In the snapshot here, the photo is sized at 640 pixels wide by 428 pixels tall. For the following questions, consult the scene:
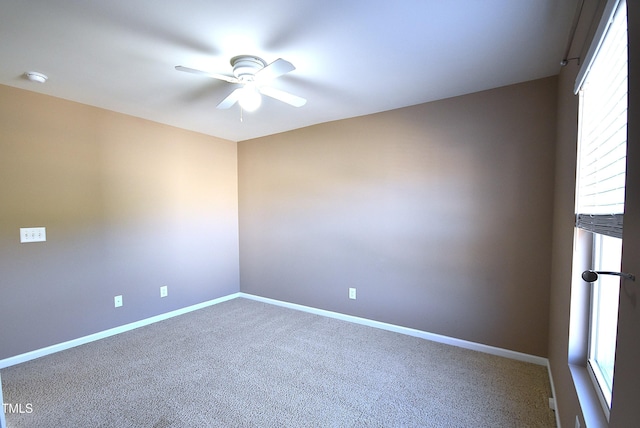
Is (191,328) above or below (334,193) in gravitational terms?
below

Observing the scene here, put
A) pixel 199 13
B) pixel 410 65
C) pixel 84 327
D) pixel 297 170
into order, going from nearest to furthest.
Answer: pixel 199 13, pixel 410 65, pixel 84 327, pixel 297 170

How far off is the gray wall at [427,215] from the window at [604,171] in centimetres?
101

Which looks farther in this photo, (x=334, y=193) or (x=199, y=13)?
(x=334, y=193)

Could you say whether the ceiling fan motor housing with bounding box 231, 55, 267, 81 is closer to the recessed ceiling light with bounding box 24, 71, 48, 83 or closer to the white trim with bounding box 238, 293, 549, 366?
the recessed ceiling light with bounding box 24, 71, 48, 83

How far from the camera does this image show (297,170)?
12.3ft

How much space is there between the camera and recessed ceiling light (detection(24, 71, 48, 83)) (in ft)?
7.12

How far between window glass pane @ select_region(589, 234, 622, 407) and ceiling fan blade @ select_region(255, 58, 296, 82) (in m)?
1.77

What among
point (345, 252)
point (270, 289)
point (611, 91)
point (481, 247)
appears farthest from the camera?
point (270, 289)

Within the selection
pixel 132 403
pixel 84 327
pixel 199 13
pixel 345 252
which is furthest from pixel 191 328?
pixel 199 13

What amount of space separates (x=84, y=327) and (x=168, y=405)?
1.64 metres

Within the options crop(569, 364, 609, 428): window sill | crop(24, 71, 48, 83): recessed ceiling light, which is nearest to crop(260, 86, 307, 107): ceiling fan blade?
crop(24, 71, 48, 83): recessed ceiling light

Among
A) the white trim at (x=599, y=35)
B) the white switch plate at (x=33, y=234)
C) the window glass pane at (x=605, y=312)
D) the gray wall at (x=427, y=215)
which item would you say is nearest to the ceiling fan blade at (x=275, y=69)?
the white trim at (x=599, y=35)

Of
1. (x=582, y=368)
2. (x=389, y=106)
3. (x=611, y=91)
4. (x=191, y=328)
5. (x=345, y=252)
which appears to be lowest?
(x=191, y=328)

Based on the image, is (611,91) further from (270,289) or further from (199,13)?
(270,289)
